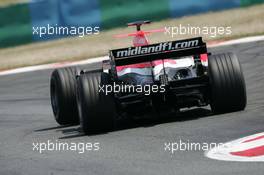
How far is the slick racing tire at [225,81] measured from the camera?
1213 centimetres

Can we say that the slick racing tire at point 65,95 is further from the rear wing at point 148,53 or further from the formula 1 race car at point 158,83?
the rear wing at point 148,53

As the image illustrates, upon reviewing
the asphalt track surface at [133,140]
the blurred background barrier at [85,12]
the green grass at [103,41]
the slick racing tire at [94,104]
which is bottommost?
the asphalt track surface at [133,140]

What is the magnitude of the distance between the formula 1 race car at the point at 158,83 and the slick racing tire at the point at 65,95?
1.19 metres

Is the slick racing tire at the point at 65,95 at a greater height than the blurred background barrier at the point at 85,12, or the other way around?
the blurred background barrier at the point at 85,12

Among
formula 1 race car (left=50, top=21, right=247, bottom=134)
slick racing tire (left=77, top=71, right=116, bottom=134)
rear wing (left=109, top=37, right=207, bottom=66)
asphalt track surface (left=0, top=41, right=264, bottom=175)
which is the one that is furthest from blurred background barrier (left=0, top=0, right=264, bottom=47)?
slick racing tire (left=77, top=71, right=116, bottom=134)

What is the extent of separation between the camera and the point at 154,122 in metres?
12.9

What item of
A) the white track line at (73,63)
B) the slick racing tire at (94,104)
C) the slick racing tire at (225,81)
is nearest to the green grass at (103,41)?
the white track line at (73,63)

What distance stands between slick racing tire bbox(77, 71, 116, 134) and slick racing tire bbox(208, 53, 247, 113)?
1.50 metres

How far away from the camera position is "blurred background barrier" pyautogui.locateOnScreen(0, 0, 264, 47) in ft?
112

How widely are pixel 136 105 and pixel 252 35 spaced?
15481mm

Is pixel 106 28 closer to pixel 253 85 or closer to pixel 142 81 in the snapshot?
pixel 253 85

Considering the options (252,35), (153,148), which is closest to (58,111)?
(153,148)

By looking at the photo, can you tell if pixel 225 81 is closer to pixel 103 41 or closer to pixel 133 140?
pixel 133 140

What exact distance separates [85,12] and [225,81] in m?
22.5
